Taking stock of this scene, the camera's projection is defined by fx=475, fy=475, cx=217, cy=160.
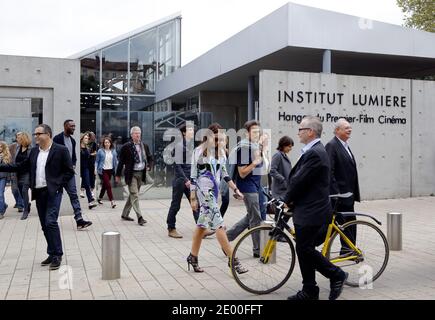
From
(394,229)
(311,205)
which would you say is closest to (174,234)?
(394,229)

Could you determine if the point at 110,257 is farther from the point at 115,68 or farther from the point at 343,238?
the point at 115,68

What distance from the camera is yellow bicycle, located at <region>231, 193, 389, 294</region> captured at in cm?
513

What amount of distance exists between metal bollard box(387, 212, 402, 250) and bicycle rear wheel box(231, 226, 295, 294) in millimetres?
2551

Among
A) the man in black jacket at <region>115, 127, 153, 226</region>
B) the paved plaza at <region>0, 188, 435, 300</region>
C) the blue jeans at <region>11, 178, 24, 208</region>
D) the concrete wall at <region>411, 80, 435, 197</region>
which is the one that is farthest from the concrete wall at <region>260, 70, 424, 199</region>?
the blue jeans at <region>11, 178, 24, 208</region>

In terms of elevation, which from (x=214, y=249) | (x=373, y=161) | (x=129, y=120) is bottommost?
(x=214, y=249)

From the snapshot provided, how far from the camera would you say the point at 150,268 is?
6.18 metres

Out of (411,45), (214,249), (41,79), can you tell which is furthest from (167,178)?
(411,45)

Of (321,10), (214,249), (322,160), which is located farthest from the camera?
(321,10)

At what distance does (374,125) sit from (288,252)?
876 cm

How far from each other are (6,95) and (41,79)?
2.86ft

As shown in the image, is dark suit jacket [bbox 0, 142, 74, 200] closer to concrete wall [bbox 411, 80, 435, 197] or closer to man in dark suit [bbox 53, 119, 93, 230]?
man in dark suit [bbox 53, 119, 93, 230]

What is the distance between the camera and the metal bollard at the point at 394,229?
23.1ft
